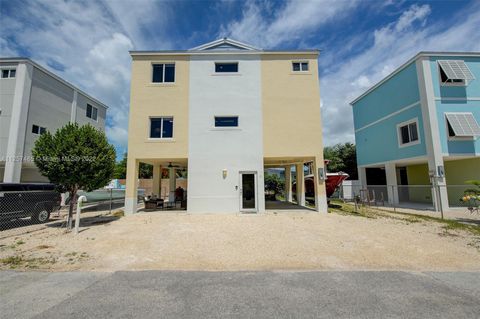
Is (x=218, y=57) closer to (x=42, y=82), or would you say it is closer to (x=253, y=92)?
(x=253, y=92)

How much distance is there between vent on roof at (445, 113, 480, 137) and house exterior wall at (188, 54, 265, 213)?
518 inches

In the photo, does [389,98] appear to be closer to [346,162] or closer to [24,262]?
[346,162]

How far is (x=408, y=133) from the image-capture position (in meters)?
16.6

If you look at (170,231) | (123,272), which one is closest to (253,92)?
(170,231)

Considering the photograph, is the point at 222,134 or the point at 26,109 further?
the point at 26,109

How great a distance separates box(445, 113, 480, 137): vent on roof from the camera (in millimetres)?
14109

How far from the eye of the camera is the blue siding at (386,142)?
51.3ft

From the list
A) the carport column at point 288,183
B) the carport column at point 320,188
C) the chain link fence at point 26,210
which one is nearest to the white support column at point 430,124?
the carport column at point 320,188

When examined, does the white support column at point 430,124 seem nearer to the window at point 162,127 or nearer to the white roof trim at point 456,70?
the white roof trim at point 456,70

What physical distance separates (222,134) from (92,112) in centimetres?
2013

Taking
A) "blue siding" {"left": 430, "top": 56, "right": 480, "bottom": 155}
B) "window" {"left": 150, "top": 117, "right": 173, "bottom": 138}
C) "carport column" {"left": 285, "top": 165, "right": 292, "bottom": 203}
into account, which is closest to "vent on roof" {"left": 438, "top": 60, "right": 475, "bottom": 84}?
"blue siding" {"left": 430, "top": 56, "right": 480, "bottom": 155}

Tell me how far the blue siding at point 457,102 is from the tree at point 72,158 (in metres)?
20.9

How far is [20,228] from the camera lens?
9.64 meters

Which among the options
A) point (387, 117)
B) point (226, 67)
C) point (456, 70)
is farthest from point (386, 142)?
point (226, 67)
